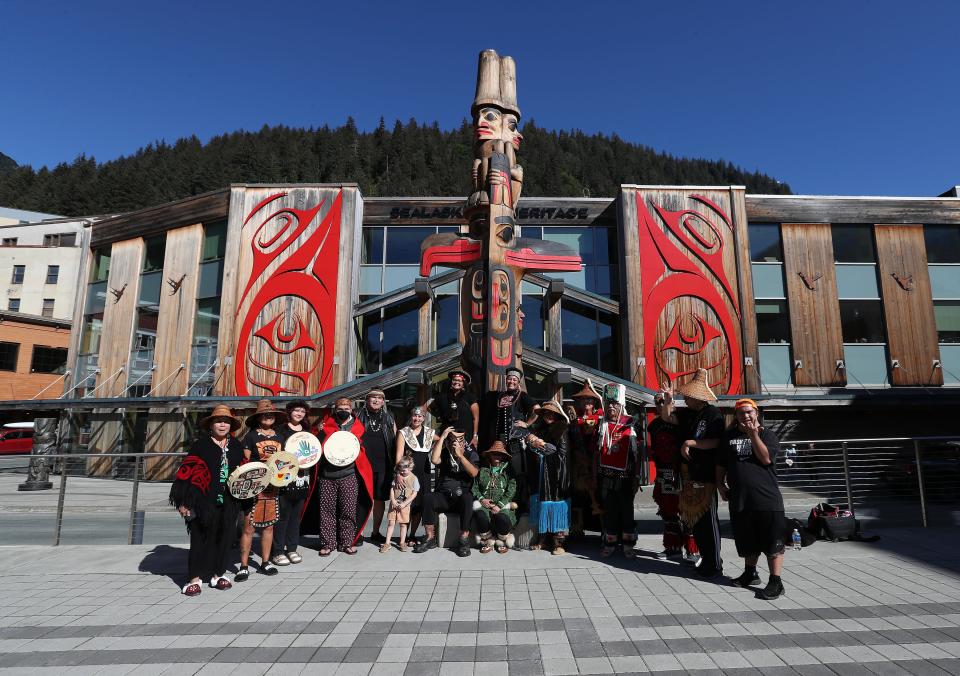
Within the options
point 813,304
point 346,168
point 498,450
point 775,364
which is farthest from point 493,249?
point 346,168

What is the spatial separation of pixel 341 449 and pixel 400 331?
1250 centimetres

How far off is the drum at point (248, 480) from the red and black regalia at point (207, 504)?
6 centimetres

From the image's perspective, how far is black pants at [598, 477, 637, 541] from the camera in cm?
626

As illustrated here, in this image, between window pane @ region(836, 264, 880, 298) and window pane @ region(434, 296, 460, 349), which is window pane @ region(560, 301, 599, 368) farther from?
window pane @ region(836, 264, 880, 298)

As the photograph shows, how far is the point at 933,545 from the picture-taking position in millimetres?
6703

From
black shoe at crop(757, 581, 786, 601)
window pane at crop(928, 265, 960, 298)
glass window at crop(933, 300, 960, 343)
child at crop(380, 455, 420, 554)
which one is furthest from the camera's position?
window pane at crop(928, 265, 960, 298)

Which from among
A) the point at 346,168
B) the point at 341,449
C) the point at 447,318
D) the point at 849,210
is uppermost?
the point at 346,168

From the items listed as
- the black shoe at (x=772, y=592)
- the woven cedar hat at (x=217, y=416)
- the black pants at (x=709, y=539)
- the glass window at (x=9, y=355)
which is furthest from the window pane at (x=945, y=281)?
the glass window at (x=9, y=355)

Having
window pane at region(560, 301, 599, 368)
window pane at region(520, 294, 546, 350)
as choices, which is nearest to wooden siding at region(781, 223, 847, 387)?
window pane at region(560, 301, 599, 368)

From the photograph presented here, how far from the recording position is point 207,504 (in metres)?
5.18

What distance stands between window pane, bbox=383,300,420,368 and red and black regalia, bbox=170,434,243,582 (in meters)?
13.3

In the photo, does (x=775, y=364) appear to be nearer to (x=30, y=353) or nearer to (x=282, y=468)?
(x=282, y=468)

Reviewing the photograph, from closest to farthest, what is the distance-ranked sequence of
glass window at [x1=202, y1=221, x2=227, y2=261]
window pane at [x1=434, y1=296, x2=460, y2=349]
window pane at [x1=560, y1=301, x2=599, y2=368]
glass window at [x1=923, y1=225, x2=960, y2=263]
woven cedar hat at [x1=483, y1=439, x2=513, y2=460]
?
woven cedar hat at [x1=483, y1=439, x2=513, y2=460]
window pane at [x1=560, y1=301, x2=599, y2=368]
glass window at [x1=923, y1=225, x2=960, y2=263]
window pane at [x1=434, y1=296, x2=460, y2=349]
glass window at [x1=202, y1=221, x2=227, y2=261]

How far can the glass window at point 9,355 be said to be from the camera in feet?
98.6
